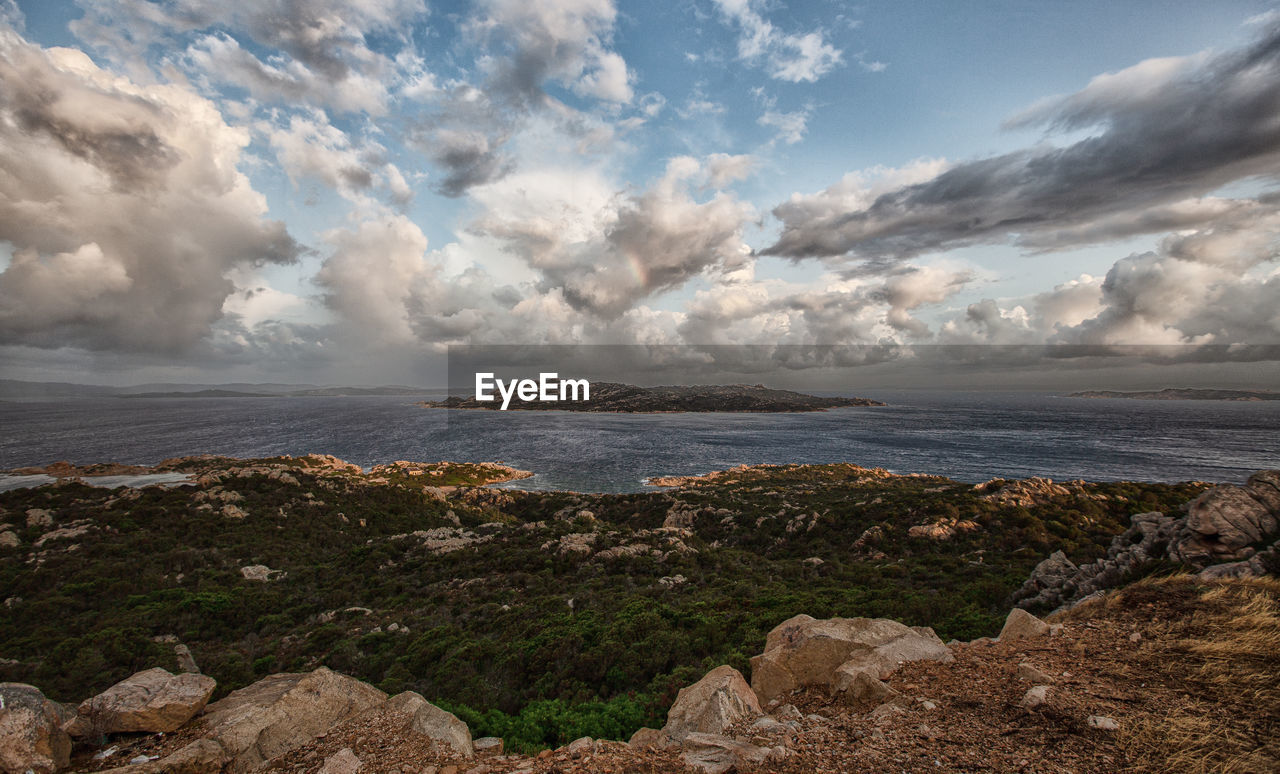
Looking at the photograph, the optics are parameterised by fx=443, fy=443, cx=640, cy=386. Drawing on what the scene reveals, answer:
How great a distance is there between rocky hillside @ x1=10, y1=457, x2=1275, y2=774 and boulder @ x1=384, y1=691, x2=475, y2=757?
11 centimetres

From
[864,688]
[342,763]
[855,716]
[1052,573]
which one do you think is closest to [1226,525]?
[1052,573]

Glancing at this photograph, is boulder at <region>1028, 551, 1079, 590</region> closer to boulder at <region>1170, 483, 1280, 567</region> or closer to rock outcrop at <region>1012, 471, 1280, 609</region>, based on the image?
rock outcrop at <region>1012, 471, 1280, 609</region>

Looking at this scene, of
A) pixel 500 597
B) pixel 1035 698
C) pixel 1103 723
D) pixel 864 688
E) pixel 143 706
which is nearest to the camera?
pixel 1103 723

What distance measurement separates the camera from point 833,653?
10117 mm

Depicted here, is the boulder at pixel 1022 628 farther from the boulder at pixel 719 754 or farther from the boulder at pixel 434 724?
the boulder at pixel 434 724

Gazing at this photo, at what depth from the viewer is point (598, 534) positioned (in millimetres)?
29828

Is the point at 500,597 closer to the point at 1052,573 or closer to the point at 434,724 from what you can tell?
the point at 434,724

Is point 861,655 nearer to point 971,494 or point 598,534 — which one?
point 598,534

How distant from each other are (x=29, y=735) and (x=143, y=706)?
4.51 feet

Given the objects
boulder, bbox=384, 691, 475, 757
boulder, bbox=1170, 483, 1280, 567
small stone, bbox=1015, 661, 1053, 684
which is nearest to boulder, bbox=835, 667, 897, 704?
small stone, bbox=1015, 661, 1053, 684

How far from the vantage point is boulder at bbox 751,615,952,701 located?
31.9 feet

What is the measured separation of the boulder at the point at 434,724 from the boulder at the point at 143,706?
341 cm

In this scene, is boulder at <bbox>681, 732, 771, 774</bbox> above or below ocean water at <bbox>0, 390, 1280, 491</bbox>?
above

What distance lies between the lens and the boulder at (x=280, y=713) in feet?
25.6
